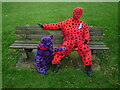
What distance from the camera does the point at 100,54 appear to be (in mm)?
5250

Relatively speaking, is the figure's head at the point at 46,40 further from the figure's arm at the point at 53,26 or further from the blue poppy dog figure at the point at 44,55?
the figure's arm at the point at 53,26

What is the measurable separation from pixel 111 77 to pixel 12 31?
16.5 ft

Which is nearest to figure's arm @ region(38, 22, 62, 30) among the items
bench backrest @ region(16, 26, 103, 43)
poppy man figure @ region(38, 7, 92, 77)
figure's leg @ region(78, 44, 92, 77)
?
poppy man figure @ region(38, 7, 92, 77)

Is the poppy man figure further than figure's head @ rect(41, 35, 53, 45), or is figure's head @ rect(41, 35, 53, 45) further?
the poppy man figure

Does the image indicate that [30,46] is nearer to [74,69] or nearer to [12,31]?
[74,69]

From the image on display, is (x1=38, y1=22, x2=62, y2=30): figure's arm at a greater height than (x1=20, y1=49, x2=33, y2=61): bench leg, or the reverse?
(x1=38, y1=22, x2=62, y2=30): figure's arm

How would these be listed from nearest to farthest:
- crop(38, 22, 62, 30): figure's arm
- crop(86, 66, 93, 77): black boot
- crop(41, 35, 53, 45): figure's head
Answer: crop(41, 35, 53, 45): figure's head → crop(86, 66, 93, 77): black boot → crop(38, 22, 62, 30): figure's arm

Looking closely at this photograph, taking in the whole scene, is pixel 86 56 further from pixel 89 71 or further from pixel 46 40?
pixel 46 40

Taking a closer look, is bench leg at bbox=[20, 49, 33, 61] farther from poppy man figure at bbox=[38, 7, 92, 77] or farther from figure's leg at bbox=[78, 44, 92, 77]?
figure's leg at bbox=[78, 44, 92, 77]

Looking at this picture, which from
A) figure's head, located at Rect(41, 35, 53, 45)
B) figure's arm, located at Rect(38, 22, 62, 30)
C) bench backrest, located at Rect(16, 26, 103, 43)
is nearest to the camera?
figure's head, located at Rect(41, 35, 53, 45)

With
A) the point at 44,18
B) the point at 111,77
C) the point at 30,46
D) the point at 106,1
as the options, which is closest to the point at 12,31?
the point at 44,18

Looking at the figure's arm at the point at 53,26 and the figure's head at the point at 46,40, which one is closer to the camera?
the figure's head at the point at 46,40

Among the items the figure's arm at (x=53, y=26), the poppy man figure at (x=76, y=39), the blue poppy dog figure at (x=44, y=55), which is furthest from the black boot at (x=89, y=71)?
the figure's arm at (x=53, y=26)

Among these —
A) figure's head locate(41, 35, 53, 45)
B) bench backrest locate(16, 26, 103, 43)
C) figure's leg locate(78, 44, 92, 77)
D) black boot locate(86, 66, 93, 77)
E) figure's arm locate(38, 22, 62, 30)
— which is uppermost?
figure's arm locate(38, 22, 62, 30)
